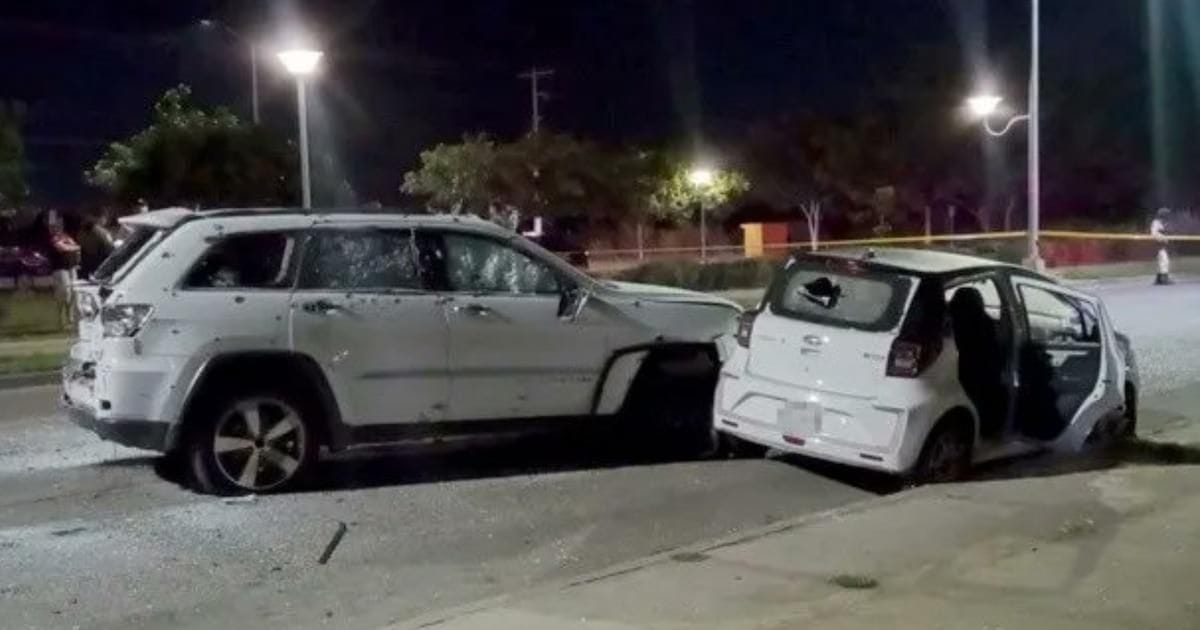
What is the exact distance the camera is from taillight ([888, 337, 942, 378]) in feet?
31.3

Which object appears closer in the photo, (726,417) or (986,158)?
(726,417)

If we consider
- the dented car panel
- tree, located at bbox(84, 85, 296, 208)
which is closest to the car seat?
the dented car panel

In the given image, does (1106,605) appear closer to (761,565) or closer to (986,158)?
(761,565)

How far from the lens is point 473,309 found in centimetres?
998

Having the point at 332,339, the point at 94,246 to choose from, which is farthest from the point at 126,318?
the point at 94,246

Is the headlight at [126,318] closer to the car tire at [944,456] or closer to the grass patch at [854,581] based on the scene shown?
the grass patch at [854,581]

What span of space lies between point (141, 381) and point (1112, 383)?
252 inches

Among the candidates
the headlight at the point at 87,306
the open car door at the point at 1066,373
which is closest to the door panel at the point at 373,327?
the headlight at the point at 87,306

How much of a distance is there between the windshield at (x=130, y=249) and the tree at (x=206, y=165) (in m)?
30.0

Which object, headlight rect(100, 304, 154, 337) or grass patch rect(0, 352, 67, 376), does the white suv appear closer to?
headlight rect(100, 304, 154, 337)

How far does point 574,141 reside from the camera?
151 ft

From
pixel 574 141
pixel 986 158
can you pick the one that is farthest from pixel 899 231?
pixel 574 141

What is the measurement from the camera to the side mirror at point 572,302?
1027 cm

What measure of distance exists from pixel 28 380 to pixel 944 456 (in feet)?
33.5
